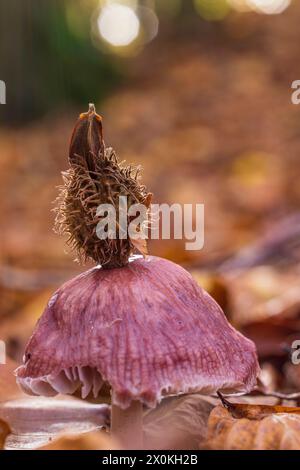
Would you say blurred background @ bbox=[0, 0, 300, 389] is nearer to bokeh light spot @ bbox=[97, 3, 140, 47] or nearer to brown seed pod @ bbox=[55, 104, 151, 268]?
bokeh light spot @ bbox=[97, 3, 140, 47]

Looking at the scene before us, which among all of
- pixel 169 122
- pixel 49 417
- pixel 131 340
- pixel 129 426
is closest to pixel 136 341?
pixel 131 340

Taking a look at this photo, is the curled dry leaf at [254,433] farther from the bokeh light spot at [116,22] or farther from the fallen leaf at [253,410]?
the bokeh light spot at [116,22]

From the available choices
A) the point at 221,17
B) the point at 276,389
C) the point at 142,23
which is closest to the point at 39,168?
the point at 142,23

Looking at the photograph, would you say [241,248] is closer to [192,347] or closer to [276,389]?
[276,389]

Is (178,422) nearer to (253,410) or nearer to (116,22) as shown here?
(253,410)

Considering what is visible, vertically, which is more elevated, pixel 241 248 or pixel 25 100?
pixel 25 100

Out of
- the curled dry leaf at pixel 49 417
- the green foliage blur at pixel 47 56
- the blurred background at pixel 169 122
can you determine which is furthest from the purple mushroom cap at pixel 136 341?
the green foliage blur at pixel 47 56

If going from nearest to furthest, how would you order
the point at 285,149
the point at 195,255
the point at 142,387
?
the point at 142,387
the point at 195,255
the point at 285,149

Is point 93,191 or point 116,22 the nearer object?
point 93,191
